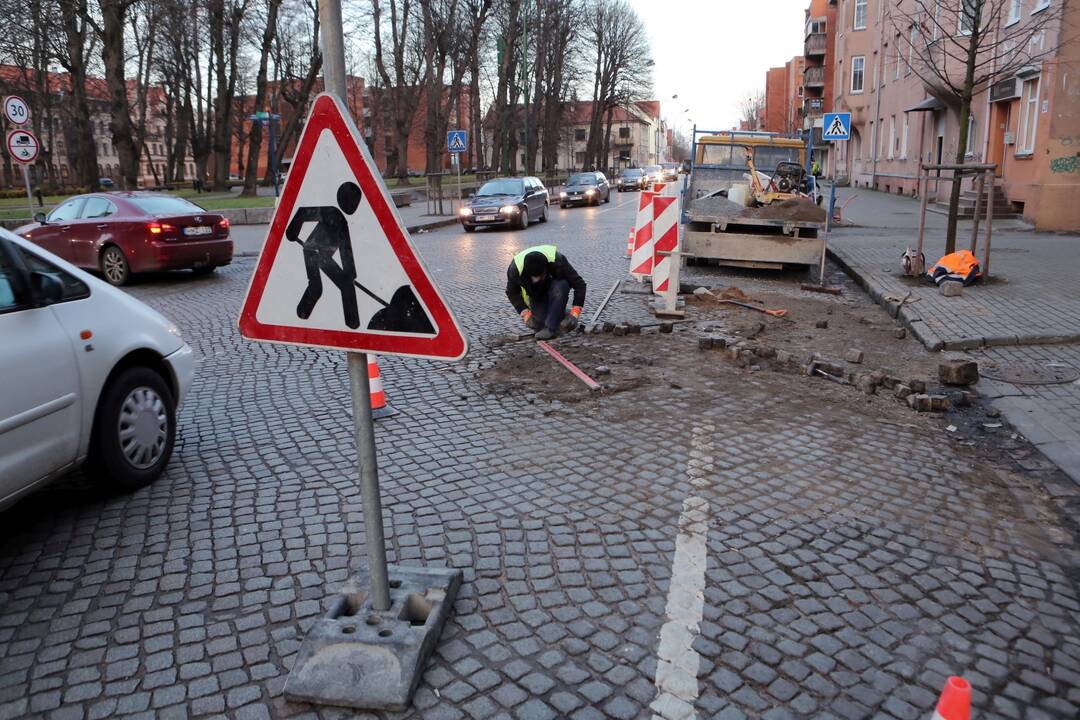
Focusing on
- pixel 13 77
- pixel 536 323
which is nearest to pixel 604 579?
pixel 536 323

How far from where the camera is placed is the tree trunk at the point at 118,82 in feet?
83.7

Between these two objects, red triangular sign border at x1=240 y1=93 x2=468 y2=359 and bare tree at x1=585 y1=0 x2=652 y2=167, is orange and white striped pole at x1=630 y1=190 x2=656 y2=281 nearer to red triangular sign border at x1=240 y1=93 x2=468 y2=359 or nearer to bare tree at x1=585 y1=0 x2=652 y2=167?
red triangular sign border at x1=240 y1=93 x2=468 y2=359

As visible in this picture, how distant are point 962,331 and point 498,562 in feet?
22.4

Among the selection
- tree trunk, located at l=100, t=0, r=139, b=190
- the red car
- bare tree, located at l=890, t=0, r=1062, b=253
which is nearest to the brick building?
tree trunk, located at l=100, t=0, r=139, b=190

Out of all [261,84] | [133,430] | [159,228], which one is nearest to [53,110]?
[261,84]

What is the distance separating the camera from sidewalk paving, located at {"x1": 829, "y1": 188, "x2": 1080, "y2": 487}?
5.94 meters

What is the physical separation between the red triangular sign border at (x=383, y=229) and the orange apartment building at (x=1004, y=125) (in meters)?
12.8

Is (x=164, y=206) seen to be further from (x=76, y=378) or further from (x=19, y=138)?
(x=76, y=378)

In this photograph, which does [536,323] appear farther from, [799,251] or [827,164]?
[827,164]

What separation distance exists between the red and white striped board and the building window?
44.3m

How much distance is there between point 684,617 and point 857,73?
2071 inches

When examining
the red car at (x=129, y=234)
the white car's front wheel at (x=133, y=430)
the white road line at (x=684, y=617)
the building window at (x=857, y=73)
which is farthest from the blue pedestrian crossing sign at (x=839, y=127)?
the building window at (x=857, y=73)

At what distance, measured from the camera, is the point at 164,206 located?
1380cm

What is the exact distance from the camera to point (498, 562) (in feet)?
12.1
